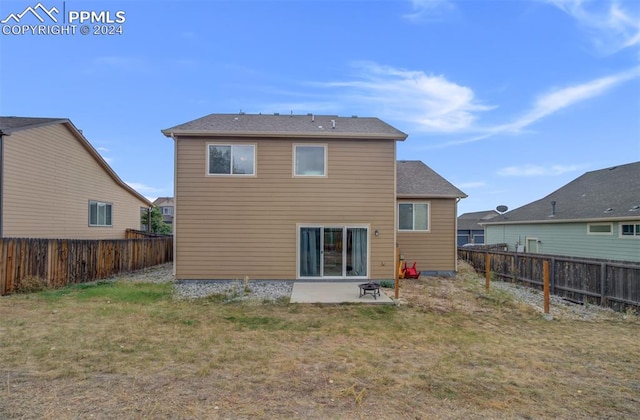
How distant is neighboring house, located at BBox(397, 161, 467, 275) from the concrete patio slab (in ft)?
11.6

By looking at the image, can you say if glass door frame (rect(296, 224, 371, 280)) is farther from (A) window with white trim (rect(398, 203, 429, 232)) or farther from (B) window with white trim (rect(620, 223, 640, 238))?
(B) window with white trim (rect(620, 223, 640, 238))

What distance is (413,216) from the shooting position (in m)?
12.7

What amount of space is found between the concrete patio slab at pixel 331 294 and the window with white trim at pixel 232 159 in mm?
4104

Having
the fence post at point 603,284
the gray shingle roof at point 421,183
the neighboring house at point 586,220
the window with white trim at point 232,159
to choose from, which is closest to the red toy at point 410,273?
the gray shingle roof at point 421,183

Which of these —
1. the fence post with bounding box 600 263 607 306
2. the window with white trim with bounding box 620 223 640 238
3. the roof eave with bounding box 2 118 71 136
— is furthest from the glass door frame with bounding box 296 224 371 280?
the window with white trim with bounding box 620 223 640 238

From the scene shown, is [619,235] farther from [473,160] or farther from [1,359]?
[1,359]

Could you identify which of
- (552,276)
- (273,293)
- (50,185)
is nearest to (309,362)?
(273,293)

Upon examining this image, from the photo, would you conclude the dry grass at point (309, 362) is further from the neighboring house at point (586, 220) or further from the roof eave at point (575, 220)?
the neighboring house at point (586, 220)

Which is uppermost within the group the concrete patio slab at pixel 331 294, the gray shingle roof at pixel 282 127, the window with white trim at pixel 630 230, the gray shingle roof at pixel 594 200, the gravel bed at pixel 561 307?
the gray shingle roof at pixel 282 127

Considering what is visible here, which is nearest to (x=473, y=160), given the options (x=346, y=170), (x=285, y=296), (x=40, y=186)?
(x=346, y=170)

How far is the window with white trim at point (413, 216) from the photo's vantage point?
12688 mm

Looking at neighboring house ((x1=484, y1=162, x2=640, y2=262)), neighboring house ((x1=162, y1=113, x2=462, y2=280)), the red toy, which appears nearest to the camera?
neighboring house ((x1=162, y1=113, x2=462, y2=280))

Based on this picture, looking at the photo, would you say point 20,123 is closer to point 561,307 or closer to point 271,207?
point 271,207

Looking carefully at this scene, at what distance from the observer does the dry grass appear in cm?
319
